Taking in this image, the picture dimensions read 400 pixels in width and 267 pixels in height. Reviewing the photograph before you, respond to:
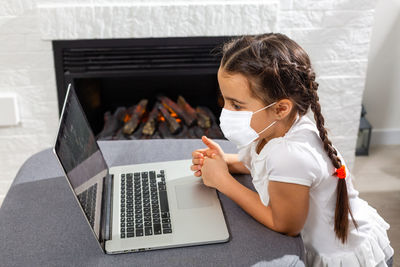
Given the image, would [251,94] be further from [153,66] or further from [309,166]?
[153,66]

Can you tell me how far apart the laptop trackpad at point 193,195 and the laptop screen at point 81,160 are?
19 cm

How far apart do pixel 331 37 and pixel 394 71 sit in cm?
67

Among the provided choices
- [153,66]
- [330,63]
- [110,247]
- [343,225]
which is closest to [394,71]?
[330,63]

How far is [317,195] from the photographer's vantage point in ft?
3.42

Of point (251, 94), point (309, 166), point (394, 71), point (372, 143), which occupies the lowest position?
point (372, 143)

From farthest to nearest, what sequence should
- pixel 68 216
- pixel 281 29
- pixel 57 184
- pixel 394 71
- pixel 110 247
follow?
1. pixel 394 71
2. pixel 281 29
3. pixel 57 184
4. pixel 68 216
5. pixel 110 247

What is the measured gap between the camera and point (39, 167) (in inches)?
47.8

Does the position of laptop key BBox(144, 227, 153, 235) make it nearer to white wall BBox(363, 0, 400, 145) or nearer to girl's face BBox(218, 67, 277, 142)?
girl's face BBox(218, 67, 277, 142)

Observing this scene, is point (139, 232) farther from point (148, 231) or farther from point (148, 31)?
point (148, 31)

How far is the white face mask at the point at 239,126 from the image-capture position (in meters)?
1.07

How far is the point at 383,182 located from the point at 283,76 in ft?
5.00

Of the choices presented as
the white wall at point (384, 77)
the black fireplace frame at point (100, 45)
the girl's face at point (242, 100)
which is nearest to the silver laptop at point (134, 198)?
the girl's face at point (242, 100)

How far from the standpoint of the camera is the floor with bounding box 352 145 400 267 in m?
1.98

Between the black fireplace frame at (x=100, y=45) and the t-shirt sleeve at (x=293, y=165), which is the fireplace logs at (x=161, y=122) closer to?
the black fireplace frame at (x=100, y=45)
